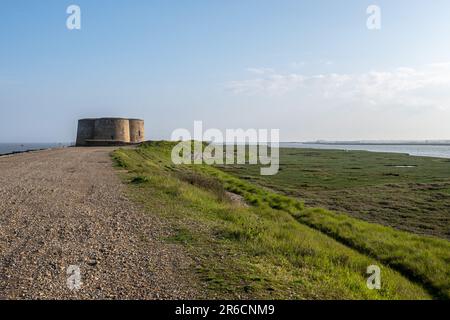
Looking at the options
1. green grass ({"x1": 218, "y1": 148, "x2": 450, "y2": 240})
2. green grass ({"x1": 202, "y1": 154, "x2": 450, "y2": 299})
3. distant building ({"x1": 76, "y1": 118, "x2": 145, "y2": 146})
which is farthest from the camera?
distant building ({"x1": 76, "y1": 118, "x2": 145, "y2": 146})

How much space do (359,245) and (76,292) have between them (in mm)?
9638

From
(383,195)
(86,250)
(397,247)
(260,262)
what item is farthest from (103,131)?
(260,262)

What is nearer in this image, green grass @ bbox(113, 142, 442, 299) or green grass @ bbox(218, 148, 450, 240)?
green grass @ bbox(113, 142, 442, 299)

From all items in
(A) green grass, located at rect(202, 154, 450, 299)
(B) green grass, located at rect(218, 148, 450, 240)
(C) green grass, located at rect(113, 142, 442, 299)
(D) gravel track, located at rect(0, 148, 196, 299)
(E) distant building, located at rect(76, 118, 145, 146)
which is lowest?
(B) green grass, located at rect(218, 148, 450, 240)

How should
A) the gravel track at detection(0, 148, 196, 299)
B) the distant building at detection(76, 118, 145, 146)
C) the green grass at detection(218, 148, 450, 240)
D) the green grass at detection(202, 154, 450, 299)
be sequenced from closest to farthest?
the gravel track at detection(0, 148, 196, 299) → the green grass at detection(202, 154, 450, 299) → the green grass at detection(218, 148, 450, 240) → the distant building at detection(76, 118, 145, 146)

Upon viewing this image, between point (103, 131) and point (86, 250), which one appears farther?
point (103, 131)

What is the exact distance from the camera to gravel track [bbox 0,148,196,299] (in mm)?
5938

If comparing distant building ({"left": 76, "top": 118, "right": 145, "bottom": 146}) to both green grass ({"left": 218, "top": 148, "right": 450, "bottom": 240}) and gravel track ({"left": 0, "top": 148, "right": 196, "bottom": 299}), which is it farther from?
gravel track ({"left": 0, "top": 148, "right": 196, "bottom": 299})

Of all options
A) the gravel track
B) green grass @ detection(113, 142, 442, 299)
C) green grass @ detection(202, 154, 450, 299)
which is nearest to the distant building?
green grass @ detection(202, 154, 450, 299)

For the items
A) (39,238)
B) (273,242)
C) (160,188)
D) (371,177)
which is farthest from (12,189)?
(371,177)

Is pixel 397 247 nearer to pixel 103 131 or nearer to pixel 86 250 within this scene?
pixel 86 250

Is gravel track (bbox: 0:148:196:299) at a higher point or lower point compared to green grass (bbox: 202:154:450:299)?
higher

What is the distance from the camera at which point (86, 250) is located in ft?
25.7

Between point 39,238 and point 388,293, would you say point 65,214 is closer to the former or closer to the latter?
point 39,238
